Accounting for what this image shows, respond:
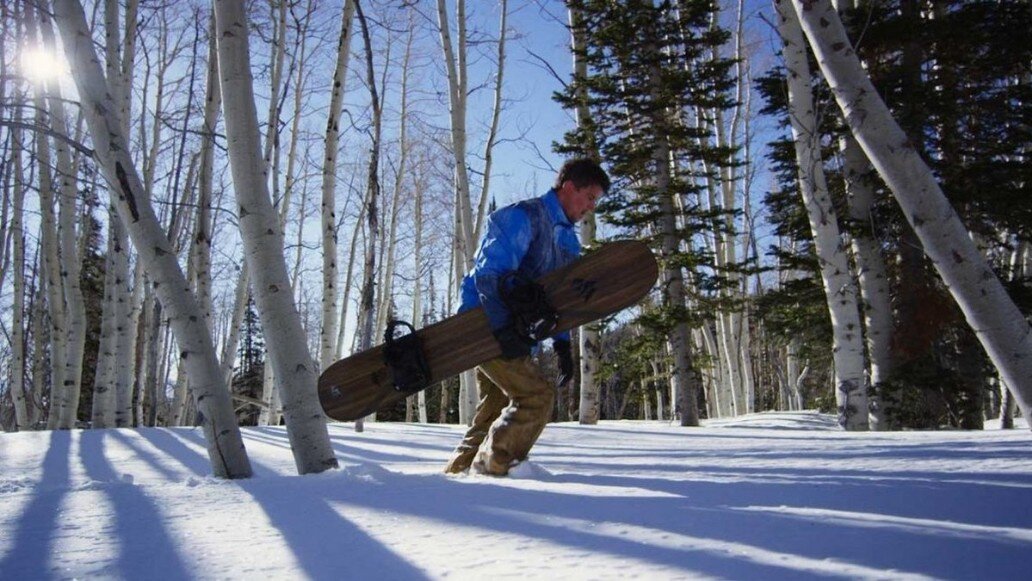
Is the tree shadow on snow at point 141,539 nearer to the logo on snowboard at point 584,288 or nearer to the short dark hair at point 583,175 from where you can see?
the logo on snowboard at point 584,288

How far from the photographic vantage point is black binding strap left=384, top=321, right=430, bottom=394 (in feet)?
9.50

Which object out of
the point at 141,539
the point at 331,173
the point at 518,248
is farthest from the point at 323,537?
the point at 331,173

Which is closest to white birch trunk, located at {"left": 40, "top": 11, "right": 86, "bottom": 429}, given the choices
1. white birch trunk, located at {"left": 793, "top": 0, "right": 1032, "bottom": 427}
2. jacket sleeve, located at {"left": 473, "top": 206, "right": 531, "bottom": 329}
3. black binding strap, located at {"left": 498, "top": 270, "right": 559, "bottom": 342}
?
jacket sleeve, located at {"left": 473, "top": 206, "right": 531, "bottom": 329}

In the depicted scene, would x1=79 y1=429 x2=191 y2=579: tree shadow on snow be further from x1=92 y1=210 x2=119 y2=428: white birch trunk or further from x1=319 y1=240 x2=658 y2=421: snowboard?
x1=92 y1=210 x2=119 y2=428: white birch trunk

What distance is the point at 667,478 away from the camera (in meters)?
2.53

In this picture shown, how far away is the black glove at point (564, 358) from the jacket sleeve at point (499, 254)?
546 millimetres

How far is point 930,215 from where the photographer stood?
2.91 metres

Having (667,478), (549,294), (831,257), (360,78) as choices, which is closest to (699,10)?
(831,257)

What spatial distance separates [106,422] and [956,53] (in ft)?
44.1

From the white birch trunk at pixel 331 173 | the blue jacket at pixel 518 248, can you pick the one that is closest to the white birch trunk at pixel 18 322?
the white birch trunk at pixel 331 173

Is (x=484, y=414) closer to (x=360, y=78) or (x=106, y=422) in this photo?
(x=106, y=422)

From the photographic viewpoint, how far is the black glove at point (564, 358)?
3.03 m

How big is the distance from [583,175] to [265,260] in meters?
1.80

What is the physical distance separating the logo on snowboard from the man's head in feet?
1.15
